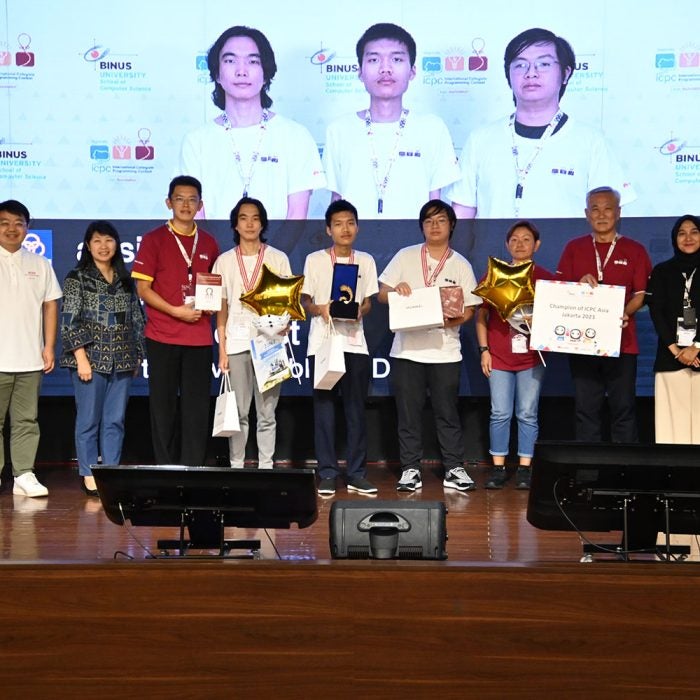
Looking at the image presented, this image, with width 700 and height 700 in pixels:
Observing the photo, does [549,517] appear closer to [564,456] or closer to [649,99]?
[564,456]

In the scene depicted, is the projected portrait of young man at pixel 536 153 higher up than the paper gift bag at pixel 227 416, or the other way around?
the projected portrait of young man at pixel 536 153

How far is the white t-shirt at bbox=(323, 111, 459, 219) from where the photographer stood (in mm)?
6164

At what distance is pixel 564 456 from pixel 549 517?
23 cm

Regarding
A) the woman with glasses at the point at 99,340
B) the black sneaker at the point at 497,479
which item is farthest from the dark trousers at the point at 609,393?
the woman with glasses at the point at 99,340

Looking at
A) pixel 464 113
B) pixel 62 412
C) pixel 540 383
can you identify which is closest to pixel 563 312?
pixel 540 383

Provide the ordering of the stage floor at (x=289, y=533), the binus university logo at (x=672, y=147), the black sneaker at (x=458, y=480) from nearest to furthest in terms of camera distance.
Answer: the stage floor at (x=289, y=533) < the black sneaker at (x=458, y=480) < the binus university logo at (x=672, y=147)

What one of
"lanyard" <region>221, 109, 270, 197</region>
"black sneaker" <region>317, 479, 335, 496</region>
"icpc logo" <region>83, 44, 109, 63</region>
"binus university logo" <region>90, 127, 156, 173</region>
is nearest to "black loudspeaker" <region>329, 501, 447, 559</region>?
"black sneaker" <region>317, 479, 335, 496</region>

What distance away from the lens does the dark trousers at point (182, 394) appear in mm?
5508

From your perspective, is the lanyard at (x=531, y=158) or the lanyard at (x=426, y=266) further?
the lanyard at (x=531, y=158)

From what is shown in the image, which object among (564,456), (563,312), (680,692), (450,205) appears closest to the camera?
(680,692)

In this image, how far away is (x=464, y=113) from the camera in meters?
6.16

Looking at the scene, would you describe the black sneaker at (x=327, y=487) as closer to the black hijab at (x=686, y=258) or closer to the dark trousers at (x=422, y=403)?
the dark trousers at (x=422, y=403)

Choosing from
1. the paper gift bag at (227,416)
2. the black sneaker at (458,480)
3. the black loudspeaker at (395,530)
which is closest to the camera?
the black loudspeaker at (395,530)

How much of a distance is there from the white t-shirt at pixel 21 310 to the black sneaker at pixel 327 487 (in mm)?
1639
